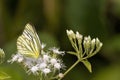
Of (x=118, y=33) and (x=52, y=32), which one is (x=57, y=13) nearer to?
(x=52, y=32)

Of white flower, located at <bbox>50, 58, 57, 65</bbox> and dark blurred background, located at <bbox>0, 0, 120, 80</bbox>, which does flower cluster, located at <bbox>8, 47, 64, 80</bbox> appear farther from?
dark blurred background, located at <bbox>0, 0, 120, 80</bbox>

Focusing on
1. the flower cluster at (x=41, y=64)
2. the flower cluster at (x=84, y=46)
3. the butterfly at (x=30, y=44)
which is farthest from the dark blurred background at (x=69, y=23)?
the butterfly at (x=30, y=44)

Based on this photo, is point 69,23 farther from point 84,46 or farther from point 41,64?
point 41,64

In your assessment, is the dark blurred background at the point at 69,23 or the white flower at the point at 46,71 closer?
the white flower at the point at 46,71

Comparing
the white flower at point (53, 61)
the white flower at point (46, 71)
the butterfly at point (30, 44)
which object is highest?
the butterfly at point (30, 44)

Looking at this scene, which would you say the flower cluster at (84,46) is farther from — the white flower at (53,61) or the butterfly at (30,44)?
the butterfly at (30,44)

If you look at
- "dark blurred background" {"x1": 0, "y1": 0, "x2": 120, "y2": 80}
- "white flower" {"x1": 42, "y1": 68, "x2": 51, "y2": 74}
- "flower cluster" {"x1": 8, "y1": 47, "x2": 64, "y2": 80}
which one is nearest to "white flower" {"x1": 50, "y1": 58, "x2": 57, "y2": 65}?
"flower cluster" {"x1": 8, "y1": 47, "x2": 64, "y2": 80}

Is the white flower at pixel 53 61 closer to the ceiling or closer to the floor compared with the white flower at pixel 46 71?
closer to the ceiling

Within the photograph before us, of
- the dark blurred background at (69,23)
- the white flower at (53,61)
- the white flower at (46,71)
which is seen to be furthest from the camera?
the dark blurred background at (69,23)
